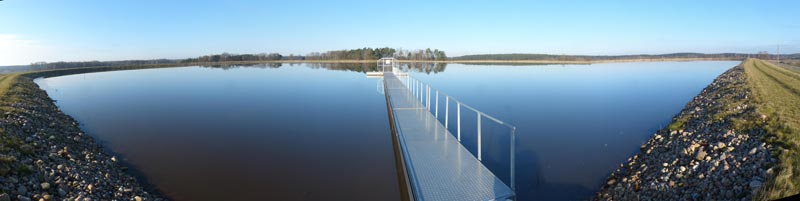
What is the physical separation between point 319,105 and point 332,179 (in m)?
9.70

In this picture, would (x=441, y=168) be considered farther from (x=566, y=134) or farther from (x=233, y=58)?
(x=233, y=58)

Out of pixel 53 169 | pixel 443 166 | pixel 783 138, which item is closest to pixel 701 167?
pixel 783 138

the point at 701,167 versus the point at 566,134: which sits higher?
the point at 701,167

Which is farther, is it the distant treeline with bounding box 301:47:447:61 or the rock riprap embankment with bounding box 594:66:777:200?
the distant treeline with bounding box 301:47:447:61

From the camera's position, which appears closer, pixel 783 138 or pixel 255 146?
pixel 783 138

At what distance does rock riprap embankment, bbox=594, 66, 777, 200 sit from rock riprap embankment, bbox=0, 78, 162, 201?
7.06m

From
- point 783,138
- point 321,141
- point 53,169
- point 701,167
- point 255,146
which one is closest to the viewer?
point 701,167

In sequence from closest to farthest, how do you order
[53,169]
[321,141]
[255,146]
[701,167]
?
[701,167] → [53,169] → [255,146] → [321,141]

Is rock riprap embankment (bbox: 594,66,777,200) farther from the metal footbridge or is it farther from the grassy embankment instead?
the metal footbridge

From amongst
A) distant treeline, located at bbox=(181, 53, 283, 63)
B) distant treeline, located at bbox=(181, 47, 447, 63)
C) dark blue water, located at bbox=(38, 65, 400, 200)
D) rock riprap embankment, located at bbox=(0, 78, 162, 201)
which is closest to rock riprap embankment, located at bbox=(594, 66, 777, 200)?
dark blue water, located at bbox=(38, 65, 400, 200)

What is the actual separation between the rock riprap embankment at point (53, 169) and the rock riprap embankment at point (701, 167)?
23.2ft

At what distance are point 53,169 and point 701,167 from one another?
364 inches

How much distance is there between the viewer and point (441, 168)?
19.8 ft

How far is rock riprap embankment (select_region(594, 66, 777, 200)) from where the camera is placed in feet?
15.3
